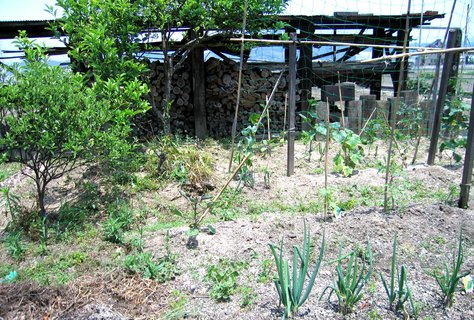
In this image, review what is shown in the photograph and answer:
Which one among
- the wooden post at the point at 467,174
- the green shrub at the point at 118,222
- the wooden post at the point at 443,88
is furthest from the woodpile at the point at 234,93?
the wooden post at the point at 467,174

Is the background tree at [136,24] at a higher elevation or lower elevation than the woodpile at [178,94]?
higher

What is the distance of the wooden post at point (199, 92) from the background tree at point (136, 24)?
338 millimetres

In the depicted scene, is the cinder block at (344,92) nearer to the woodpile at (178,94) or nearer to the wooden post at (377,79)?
the wooden post at (377,79)

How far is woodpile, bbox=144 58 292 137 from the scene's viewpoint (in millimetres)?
7266

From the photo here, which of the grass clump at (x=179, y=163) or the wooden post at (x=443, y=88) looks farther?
the grass clump at (x=179, y=163)

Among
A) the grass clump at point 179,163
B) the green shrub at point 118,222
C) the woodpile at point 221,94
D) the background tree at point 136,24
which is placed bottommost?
the green shrub at point 118,222

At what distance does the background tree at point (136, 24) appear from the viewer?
193 inches

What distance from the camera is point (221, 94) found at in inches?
292

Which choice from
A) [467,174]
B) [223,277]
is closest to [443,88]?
[467,174]

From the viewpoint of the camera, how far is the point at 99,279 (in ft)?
9.87

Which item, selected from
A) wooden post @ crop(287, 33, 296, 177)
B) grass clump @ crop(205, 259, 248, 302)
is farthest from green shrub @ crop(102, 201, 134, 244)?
wooden post @ crop(287, 33, 296, 177)

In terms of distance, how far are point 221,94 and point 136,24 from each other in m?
2.05

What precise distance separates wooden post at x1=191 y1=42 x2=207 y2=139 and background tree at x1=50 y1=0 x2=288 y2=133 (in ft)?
1.11

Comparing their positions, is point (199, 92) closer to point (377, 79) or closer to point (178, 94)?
point (178, 94)
